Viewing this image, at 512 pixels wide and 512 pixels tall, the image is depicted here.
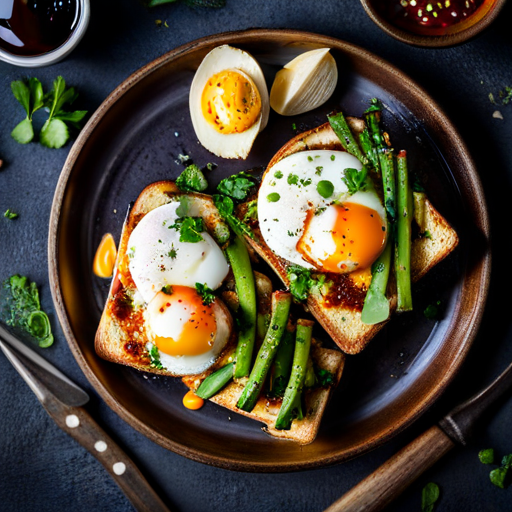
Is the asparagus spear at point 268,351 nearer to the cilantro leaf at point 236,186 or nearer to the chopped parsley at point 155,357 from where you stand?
the chopped parsley at point 155,357

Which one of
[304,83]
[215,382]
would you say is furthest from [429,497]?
[304,83]

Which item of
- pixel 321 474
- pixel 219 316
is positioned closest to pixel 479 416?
pixel 321 474

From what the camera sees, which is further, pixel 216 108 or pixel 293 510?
pixel 293 510

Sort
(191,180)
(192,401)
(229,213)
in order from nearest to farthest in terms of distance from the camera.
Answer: (229,213) < (191,180) < (192,401)

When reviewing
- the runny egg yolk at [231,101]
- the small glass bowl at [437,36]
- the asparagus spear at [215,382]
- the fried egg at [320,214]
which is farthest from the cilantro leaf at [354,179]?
the asparagus spear at [215,382]

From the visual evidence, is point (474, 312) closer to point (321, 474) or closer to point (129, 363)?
point (321, 474)

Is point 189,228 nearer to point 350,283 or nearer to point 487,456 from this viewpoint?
point 350,283
